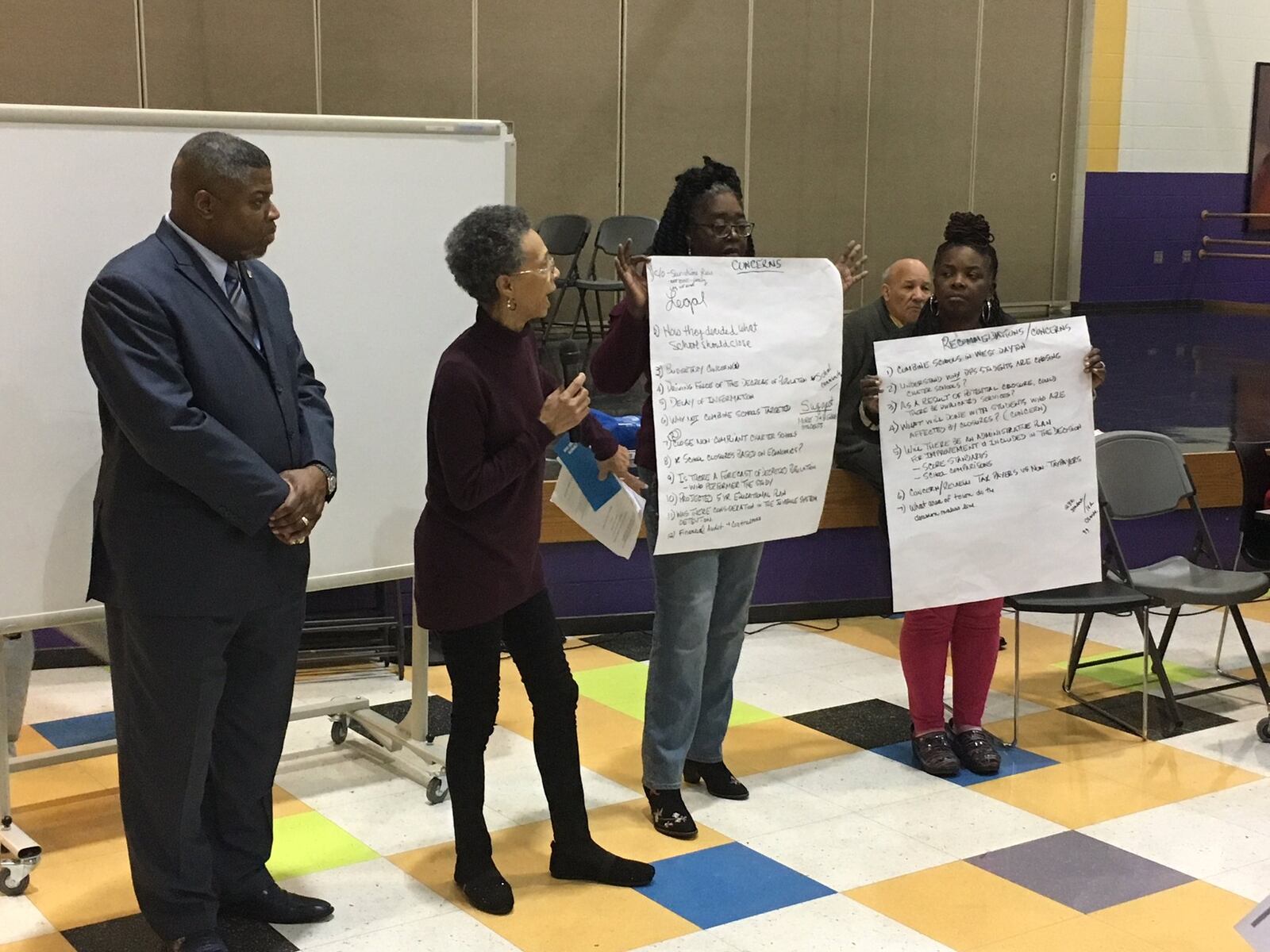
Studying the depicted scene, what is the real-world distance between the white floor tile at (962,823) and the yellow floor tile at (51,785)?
6.81 feet

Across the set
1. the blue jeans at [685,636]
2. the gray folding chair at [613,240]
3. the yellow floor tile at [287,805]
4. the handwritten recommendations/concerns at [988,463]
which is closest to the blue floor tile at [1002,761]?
the handwritten recommendations/concerns at [988,463]

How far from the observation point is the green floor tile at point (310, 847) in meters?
3.16

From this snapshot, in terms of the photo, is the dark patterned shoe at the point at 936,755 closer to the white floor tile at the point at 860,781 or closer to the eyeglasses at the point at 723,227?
the white floor tile at the point at 860,781

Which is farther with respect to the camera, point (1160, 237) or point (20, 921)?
point (1160, 237)

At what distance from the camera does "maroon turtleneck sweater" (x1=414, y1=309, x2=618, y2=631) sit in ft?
9.02

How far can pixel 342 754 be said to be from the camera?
3926 mm

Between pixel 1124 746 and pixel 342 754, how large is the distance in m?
2.30

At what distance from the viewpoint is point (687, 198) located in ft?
10.6

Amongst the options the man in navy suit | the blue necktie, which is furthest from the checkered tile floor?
the blue necktie

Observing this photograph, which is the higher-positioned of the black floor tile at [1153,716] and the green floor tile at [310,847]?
the green floor tile at [310,847]

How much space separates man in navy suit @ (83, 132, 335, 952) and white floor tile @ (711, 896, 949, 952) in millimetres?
1068

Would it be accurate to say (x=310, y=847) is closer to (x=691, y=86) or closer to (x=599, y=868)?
(x=599, y=868)

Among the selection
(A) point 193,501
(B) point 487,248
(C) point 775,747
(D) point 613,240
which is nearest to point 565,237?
(D) point 613,240

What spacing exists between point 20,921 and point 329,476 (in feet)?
3.85
